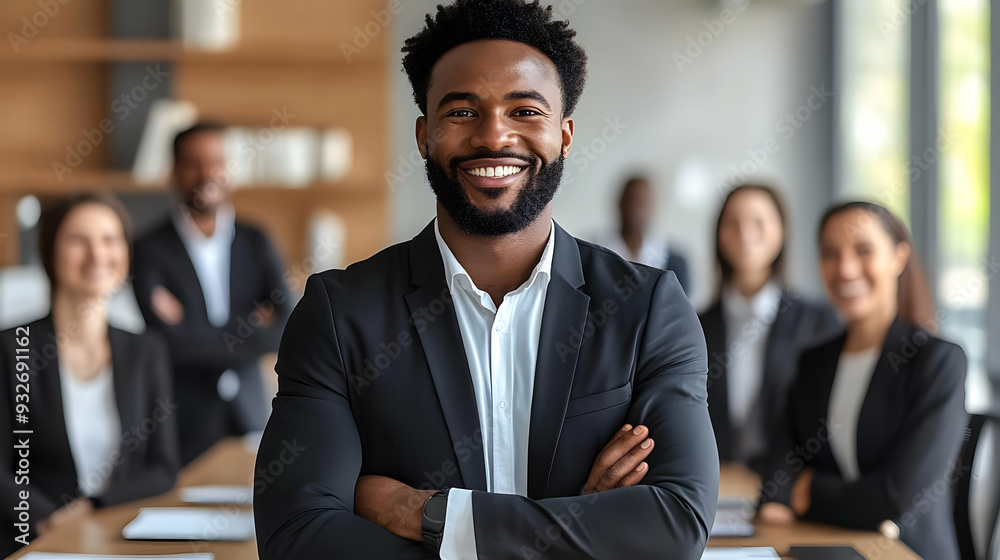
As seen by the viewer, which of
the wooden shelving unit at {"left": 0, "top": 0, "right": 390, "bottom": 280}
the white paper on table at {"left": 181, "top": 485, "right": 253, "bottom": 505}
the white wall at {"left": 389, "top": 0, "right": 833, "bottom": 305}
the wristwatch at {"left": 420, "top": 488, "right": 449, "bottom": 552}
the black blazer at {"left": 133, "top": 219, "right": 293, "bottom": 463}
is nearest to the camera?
the wristwatch at {"left": 420, "top": 488, "right": 449, "bottom": 552}

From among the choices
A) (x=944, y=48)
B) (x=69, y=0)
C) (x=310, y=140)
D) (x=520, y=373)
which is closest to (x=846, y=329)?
(x=520, y=373)

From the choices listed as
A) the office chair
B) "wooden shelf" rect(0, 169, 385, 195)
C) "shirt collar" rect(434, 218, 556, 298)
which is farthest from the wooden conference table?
"wooden shelf" rect(0, 169, 385, 195)

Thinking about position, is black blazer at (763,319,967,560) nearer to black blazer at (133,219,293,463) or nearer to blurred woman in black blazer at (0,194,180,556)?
blurred woman in black blazer at (0,194,180,556)

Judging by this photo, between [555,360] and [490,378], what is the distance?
10 centimetres

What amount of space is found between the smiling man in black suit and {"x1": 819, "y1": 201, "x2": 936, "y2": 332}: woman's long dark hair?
4.40 ft

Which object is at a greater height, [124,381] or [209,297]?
[209,297]

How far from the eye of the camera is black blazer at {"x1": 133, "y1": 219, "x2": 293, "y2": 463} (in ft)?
10.6

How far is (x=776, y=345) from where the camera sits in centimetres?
292

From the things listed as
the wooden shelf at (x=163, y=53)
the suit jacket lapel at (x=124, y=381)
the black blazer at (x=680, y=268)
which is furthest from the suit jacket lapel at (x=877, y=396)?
the wooden shelf at (x=163, y=53)

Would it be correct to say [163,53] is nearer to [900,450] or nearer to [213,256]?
[213,256]

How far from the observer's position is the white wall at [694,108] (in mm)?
5328

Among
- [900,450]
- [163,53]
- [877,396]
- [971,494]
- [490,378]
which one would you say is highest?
[163,53]

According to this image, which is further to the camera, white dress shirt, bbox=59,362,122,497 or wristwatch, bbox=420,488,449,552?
white dress shirt, bbox=59,362,122,497

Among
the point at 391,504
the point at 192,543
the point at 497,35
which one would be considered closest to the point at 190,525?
the point at 192,543
